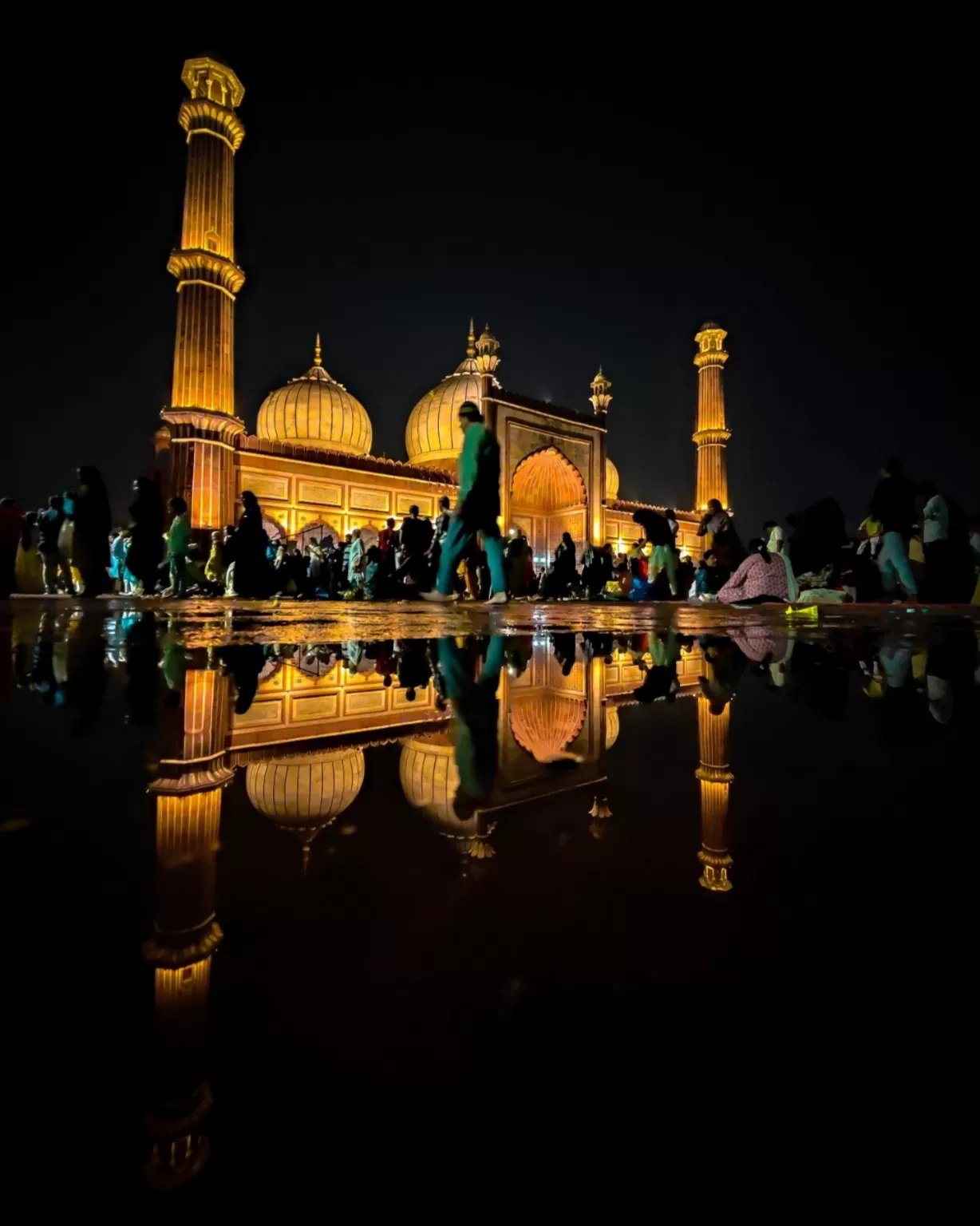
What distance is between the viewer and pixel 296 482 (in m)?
14.8

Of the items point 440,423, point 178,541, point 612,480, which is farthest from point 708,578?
point 612,480

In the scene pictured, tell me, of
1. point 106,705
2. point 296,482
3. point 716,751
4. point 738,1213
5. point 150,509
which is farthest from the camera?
point 296,482

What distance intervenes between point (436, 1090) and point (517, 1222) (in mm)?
51

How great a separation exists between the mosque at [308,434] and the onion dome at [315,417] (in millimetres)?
44

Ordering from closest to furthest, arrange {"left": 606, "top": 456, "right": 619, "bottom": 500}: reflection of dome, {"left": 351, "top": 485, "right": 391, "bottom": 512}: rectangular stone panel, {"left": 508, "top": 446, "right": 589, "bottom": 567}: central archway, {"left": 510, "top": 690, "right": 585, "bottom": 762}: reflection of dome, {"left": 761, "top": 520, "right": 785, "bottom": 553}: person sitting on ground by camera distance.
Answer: {"left": 510, "top": 690, "right": 585, "bottom": 762}: reflection of dome → {"left": 761, "top": 520, "right": 785, "bottom": 553}: person sitting on ground → {"left": 351, "top": 485, "right": 391, "bottom": 512}: rectangular stone panel → {"left": 508, "top": 446, "right": 589, "bottom": 567}: central archway → {"left": 606, "top": 456, "right": 619, "bottom": 500}: reflection of dome

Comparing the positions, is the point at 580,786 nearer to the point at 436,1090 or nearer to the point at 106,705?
the point at 436,1090

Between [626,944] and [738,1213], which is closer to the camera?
[738,1213]

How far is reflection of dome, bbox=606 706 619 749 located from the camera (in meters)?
0.81

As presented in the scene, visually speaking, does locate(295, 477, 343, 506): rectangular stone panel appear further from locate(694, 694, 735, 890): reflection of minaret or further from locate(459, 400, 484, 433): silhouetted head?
locate(694, 694, 735, 890): reflection of minaret

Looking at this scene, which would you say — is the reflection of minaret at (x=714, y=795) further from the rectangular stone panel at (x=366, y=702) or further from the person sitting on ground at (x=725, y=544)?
the person sitting on ground at (x=725, y=544)

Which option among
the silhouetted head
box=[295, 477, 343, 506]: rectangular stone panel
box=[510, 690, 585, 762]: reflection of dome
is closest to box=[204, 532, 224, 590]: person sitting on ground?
box=[295, 477, 343, 506]: rectangular stone panel

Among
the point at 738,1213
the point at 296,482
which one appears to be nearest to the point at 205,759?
the point at 738,1213

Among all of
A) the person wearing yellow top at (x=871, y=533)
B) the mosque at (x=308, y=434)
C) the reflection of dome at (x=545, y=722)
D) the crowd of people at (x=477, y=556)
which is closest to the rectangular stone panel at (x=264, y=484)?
the mosque at (x=308, y=434)

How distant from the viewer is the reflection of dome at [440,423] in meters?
19.8
